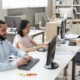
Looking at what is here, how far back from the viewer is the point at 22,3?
7.14 metres

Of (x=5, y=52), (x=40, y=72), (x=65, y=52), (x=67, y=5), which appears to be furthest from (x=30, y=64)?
(x=67, y=5)

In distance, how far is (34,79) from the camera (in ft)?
6.37

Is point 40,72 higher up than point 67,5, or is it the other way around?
point 67,5

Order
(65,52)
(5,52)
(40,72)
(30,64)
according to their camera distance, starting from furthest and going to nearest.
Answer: (65,52), (5,52), (30,64), (40,72)

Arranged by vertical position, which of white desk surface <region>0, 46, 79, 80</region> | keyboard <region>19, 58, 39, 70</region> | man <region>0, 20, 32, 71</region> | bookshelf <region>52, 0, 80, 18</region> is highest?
bookshelf <region>52, 0, 80, 18</region>

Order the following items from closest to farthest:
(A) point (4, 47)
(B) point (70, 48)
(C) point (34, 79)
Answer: (C) point (34, 79), (A) point (4, 47), (B) point (70, 48)

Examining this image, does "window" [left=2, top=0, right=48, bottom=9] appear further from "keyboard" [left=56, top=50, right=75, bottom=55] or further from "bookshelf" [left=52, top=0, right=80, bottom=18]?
"keyboard" [left=56, top=50, right=75, bottom=55]

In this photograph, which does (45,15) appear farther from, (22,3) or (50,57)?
(50,57)

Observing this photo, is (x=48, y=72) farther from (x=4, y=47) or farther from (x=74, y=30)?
(x=74, y=30)

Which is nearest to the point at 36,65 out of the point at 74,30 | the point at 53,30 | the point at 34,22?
the point at 53,30

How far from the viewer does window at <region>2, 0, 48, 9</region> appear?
6.21 meters

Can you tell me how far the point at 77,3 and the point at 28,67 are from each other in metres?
6.79

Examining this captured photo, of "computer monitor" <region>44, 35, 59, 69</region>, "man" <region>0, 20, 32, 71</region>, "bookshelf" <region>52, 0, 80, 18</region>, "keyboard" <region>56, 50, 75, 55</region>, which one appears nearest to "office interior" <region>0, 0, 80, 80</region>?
"bookshelf" <region>52, 0, 80, 18</region>

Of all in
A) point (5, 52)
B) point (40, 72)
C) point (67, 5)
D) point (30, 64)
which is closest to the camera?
point (40, 72)
